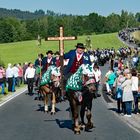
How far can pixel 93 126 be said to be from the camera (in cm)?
1617

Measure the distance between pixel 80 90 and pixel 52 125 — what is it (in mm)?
2282

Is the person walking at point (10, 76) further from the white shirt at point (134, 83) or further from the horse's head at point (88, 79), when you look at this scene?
the horse's head at point (88, 79)

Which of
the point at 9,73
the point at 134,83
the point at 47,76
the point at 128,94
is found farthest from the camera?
the point at 9,73

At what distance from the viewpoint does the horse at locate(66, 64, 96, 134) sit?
14.8 m

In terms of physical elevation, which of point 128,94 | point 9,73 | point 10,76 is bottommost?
point 128,94

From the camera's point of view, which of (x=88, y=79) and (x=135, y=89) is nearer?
(x=88, y=79)

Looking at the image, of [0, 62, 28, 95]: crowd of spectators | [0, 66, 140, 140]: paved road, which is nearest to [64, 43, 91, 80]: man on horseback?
[0, 66, 140, 140]: paved road

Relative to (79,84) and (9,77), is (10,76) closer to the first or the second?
(9,77)

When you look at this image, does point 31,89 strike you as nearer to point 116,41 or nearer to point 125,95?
point 125,95

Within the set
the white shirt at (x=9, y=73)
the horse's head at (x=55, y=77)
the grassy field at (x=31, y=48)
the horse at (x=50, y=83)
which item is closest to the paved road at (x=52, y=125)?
the horse at (x=50, y=83)

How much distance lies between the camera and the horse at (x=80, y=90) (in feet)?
48.5

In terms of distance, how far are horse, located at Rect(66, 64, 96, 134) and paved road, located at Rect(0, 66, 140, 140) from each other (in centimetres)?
48

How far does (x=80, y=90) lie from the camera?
49.0 feet

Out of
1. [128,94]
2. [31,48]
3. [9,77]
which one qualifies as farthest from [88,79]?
[31,48]
